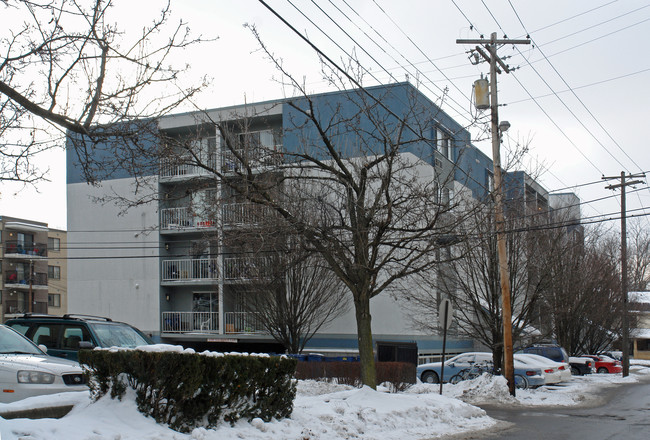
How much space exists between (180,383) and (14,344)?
362 cm

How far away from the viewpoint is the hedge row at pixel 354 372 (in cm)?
1856

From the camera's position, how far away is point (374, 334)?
30.2 m

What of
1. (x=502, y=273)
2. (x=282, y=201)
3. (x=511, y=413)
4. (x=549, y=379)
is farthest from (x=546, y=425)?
Result: (x=549, y=379)

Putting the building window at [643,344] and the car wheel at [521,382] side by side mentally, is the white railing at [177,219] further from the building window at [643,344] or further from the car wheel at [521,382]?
the building window at [643,344]

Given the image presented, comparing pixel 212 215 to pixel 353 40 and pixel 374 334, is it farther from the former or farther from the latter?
pixel 374 334

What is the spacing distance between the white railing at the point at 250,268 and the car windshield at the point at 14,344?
1403cm

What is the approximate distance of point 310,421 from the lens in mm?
10305

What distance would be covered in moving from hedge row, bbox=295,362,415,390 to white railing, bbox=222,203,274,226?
19.1 ft

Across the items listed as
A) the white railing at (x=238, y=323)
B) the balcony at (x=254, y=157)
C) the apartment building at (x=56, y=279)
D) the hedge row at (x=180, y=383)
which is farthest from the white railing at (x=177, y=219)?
the apartment building at (x=56, y=279)

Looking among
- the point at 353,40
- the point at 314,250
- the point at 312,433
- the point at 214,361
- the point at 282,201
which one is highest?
the point at 353,40

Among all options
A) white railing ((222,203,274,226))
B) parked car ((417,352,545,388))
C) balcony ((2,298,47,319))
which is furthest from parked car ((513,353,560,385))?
balcony ((2,298,47,319))

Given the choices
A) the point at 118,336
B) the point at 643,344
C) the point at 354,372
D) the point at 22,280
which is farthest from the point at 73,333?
the point at 643,344

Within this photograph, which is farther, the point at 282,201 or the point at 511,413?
the point at 511,413

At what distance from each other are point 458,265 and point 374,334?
6851 mm
